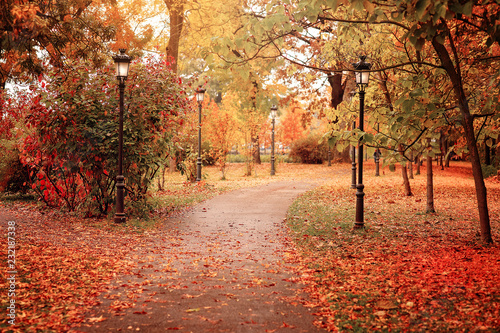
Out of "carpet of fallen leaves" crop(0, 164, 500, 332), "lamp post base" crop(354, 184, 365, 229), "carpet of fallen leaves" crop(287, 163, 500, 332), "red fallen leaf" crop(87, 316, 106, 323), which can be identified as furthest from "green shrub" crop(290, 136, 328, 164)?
"red fallen leaf" crop(87, 316, 106, 323)

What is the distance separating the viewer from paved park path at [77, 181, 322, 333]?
14.4ft

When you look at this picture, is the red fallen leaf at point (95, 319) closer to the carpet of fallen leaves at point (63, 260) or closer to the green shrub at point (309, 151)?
the carpet of fallen leaves at point (63, 260)

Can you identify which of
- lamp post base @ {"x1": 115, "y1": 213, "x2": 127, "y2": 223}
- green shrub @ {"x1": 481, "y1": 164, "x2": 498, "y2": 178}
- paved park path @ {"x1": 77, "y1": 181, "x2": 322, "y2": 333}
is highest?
green shrub @ {"x1": 481, "y1": 164, "x2": 498, "y2": 178}

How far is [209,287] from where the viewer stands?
223 inches

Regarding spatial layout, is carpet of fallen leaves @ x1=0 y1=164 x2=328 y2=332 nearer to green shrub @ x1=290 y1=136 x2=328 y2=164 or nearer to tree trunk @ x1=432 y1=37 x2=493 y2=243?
tree trunk @ x1=432 y1=37 x2=493 y2=243

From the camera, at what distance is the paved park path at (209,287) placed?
4402 millimetres

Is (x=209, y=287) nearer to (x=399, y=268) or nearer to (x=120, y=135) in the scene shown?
(x=399, y=268)

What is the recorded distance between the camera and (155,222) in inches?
422

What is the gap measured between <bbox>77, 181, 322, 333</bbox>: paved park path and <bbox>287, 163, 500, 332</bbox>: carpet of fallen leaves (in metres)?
0.42

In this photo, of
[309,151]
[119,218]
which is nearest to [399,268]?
[119,218]

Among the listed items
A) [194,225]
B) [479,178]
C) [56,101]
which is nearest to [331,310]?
[479,178]

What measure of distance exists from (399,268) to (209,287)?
2.92 metres

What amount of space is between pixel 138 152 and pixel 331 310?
7.16 m

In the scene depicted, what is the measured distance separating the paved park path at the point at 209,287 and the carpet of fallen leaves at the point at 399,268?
0.42m
